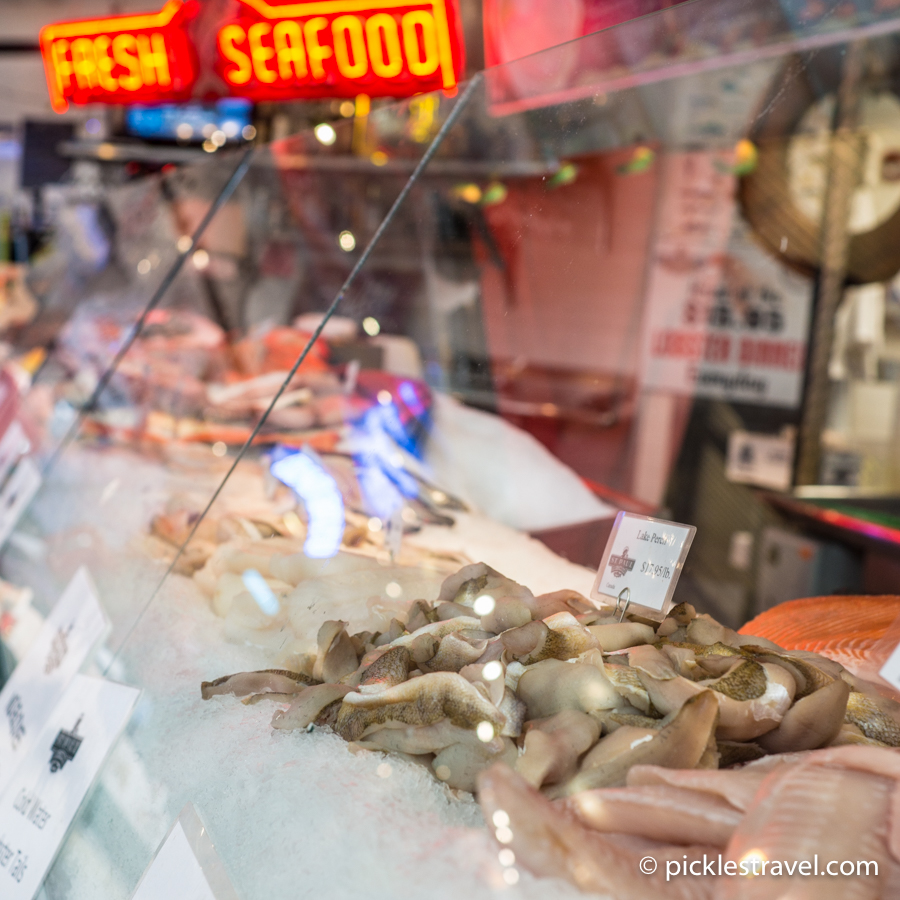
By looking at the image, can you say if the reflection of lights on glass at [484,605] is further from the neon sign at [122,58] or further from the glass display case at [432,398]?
the neon sign at [122,58]

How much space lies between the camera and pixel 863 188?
3098 millimetres

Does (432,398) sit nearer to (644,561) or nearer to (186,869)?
(644,561)

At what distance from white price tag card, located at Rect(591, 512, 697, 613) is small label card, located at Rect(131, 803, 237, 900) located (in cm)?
42

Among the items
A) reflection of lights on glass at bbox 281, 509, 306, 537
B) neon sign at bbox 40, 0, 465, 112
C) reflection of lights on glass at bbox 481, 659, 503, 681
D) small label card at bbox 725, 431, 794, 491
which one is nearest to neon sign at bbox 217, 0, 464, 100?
neon sign at bbox 40, 0, 465, 112

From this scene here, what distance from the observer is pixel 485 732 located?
0.68 m

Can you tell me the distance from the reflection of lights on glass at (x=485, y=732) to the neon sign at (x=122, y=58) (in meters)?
2.55

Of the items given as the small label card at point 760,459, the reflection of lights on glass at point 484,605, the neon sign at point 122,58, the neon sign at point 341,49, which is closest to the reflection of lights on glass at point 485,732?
the reflection of lights on glass at point 484,605

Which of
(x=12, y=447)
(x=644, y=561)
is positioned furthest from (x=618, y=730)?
(x=12, y=447)

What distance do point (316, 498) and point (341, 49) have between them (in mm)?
1529

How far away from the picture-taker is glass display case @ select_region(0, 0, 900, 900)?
79 centimetres

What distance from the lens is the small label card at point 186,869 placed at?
2.16 ft

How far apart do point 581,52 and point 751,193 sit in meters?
2.19

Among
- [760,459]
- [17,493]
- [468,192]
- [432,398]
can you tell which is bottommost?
[760,459]

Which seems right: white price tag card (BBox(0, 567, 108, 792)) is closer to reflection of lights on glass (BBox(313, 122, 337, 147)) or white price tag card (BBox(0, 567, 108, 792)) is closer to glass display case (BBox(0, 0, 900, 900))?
glass display case (BBox(0, 0, 900, 900))
